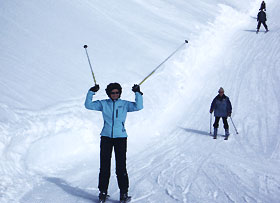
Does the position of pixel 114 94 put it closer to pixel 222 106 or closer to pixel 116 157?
pixel 116 157

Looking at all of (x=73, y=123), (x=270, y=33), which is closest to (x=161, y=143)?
(x=73, y=123)

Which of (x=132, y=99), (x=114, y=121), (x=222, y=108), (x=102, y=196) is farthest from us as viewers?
(x=132, y=99)

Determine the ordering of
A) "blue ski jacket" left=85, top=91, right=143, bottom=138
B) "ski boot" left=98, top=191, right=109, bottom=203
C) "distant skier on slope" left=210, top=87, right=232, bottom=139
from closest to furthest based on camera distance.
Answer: "blue ski jacket" left=85, top=91, right=143, bottom=138, "ski boot" left=98, top=191, right=109, bottom=203, "distant skier on slope" left=210, top=87, right=232, bottom=139

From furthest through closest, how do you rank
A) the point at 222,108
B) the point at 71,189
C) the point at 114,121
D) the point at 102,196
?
the point at 222,108, the point at 71,189, the point at 102,196, the point at 114,121

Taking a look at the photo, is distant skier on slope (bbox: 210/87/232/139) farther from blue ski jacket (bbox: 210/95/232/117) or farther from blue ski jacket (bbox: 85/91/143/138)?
blue ski jacket (bbox: 85/91/143/138)

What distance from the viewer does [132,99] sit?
12.2m

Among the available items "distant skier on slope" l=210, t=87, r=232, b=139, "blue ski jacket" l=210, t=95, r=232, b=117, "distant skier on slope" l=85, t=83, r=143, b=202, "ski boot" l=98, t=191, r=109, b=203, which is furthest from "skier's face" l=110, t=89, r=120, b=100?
"blue ski jacket" l=210, t=95, r=232, b=117

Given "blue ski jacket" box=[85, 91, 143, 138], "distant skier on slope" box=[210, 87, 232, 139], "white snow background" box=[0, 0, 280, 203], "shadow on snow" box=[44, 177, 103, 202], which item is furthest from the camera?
"distant skier on slope" box=[210, 87, 232, 139]

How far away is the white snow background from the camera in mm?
6289

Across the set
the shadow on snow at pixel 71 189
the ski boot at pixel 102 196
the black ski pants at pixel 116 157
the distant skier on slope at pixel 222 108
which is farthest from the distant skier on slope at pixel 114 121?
the distant skier on slope at pixel 222 108

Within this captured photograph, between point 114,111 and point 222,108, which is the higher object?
point 222,108

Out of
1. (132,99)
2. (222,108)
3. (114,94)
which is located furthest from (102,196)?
(132,99)

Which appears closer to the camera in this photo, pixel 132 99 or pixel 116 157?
pixel 116 157

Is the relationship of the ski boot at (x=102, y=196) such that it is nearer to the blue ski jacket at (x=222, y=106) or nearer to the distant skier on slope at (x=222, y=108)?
the distant skier on slope at (x=222, y=108)
